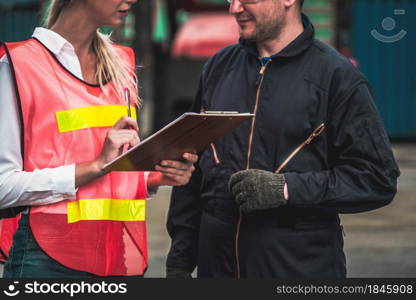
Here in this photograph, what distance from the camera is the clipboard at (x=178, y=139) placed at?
111 inches

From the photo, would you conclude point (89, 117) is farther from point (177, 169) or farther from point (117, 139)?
point (177, 169)

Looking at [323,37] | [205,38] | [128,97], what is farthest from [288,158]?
[323,37]

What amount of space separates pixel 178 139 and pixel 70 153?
0.36m

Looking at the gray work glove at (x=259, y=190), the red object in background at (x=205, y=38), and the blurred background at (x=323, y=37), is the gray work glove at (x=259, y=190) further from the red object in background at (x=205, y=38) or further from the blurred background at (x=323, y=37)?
the red object in background at (x=205, y=38)

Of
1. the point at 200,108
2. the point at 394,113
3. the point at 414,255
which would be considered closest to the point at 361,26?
the point at 394,113

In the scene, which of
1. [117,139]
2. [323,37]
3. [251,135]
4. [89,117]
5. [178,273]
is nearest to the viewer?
[117,139]

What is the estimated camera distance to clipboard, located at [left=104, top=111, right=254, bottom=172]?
2.83m

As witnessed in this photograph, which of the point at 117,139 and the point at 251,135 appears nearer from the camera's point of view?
the point at 117,139

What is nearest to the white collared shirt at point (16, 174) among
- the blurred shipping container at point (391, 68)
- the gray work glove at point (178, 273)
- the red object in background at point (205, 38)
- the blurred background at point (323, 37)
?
the gray work glove at point (178, 273)

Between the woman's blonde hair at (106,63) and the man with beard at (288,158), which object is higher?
the woman's blonde hair at (106,63)

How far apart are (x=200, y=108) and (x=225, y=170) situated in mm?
393

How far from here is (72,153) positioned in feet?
9.91

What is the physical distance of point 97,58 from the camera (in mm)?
3203

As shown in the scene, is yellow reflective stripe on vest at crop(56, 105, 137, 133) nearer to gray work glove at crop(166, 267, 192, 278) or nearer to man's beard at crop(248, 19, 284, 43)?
man's beard at crop(248, 19, 284, 43)
